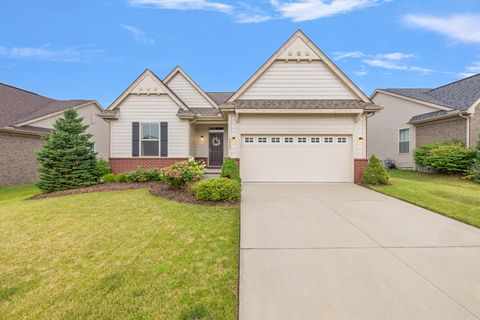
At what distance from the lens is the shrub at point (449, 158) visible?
11.6 metres

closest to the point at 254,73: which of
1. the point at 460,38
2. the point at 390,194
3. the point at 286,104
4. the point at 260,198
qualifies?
the point at 286,104

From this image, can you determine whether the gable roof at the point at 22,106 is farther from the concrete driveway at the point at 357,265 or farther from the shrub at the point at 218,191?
the concrete driveway at the point at 357,265

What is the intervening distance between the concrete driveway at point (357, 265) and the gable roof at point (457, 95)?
11.7m

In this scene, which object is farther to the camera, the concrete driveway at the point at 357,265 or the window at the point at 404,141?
the window at the point at 404,141

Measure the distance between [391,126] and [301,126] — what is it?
12148mm

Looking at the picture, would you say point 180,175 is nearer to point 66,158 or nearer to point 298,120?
point 66,158

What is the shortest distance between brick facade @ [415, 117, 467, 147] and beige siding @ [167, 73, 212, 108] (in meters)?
14.9

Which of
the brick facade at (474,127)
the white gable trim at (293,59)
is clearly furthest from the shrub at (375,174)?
the brick facade at (474,127)

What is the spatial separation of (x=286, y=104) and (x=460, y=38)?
20334 millimetres

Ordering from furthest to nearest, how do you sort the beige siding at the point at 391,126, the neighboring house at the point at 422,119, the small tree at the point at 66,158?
the beige siding at the point at 391,126 → the neighboring house at the point at 422,119 → the small tree at the point at 66,158

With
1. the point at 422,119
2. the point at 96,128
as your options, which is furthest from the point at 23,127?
the point at 422,119

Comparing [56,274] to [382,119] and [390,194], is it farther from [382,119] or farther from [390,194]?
[382,119]

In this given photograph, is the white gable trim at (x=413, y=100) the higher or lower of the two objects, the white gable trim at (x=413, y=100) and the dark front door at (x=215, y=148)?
the higher

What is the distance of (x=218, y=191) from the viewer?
6695 millimetres
